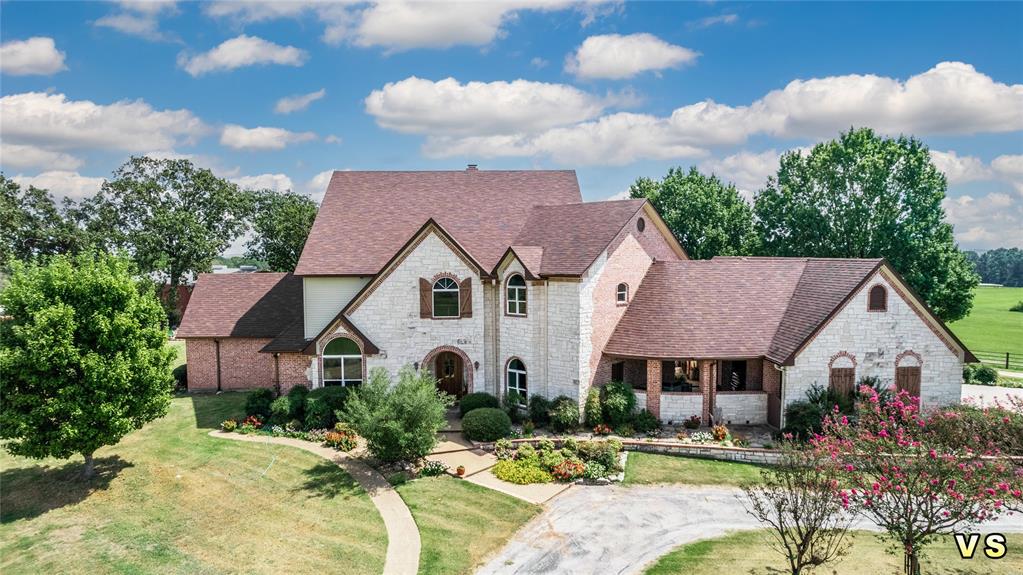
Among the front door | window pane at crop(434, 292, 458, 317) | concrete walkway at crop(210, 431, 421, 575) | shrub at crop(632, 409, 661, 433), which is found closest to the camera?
concrete walkway at crop(210, 431, 421, 575)

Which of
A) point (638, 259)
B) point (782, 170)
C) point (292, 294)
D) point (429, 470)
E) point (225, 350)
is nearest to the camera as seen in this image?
point (429, 470)

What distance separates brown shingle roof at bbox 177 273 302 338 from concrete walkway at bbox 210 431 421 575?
816 cm

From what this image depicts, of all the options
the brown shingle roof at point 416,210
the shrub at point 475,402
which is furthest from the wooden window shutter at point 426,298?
the shrub at point 475,402

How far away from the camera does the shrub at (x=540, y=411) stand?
25672mm

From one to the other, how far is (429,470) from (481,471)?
6.32 ft

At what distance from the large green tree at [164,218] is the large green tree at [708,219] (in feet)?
138

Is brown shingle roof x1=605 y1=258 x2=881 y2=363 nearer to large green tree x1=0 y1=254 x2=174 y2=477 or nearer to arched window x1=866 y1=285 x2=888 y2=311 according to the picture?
arched window x1=866 y1=285 x2=888 y2=311

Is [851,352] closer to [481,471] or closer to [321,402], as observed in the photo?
[481,471]

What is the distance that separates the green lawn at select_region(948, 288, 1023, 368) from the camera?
48.3 metres

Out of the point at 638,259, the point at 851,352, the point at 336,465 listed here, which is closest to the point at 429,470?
the point at 336,465

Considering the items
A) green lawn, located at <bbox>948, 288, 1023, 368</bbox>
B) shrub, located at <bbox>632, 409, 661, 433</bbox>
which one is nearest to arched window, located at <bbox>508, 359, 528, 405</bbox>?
shrub, located at <bbox>632, 409, 661, 433</bbox>

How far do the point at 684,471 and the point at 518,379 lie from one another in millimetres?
9253

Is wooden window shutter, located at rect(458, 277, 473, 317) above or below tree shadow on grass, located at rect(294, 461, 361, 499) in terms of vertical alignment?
above

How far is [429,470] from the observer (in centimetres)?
2097
